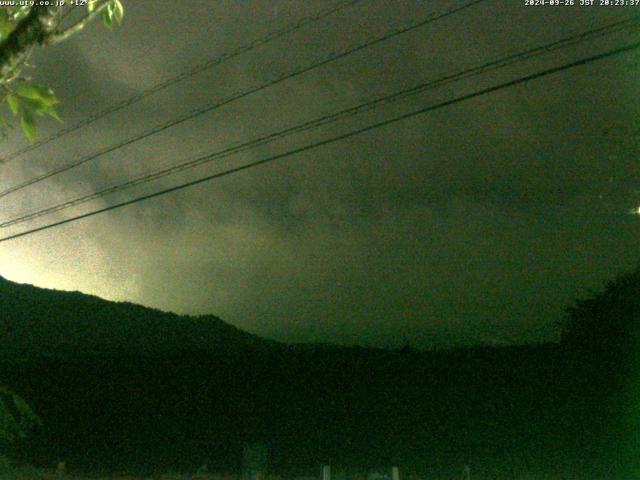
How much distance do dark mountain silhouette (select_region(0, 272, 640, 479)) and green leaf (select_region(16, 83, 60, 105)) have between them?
10716 mm

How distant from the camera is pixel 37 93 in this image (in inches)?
109

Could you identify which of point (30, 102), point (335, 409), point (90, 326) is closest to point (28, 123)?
point (30, 102)

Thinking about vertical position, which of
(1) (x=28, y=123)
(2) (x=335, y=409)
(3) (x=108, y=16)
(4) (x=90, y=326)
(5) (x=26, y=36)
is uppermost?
(4) (x=90, y=326)

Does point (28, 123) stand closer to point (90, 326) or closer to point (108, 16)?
point (108, 16)

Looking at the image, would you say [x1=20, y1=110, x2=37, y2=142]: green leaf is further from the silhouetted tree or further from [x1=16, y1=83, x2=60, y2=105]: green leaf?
the silhouetted tree

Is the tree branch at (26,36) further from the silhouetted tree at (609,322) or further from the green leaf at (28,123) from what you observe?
the silhouetted tree at (609,322)

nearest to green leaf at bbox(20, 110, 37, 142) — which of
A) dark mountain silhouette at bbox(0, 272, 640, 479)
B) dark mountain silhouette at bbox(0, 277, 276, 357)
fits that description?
dark mountain silhouette at bbox(0, 272, 640, 479)

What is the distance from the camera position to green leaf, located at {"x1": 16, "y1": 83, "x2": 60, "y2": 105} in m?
2.77

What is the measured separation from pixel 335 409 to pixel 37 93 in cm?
1124

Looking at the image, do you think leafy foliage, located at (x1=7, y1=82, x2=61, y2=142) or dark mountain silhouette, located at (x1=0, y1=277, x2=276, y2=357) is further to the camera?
dark mountain silhouette, located at (x1=0, y1=277, x2=276, y2=357)

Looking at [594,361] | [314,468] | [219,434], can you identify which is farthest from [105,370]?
[594,361]

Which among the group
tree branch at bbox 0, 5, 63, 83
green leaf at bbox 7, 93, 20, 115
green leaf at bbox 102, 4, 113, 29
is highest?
green leaf at bbox 102, 4, 113, 29

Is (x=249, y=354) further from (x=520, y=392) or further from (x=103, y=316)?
(x=103, y=316)

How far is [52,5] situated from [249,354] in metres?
12.3
